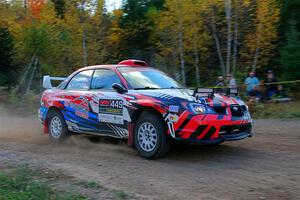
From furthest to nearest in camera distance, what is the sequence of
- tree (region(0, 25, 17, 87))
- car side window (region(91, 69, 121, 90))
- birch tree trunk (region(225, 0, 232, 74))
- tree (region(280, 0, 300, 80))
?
tree (region(0, 25, 17, 87)) < birch tree trunk (region(225, 0, 232, 74)) < tree (region(280, 0, 300, 80)) < car side window (region(91, 69, 121, 90))

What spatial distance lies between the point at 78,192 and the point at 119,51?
69.6 ft

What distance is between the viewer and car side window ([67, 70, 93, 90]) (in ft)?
31.2

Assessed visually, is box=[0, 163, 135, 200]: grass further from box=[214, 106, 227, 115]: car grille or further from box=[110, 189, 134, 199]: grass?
box=[214, 106, 227, 115]: car grille

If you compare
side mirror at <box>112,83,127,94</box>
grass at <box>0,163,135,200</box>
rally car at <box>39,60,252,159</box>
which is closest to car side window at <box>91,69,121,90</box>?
rally car at <box>39,60,252,159</box>

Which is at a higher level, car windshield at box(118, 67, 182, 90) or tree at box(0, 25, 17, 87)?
tree at box(0, 25, 17, 87)

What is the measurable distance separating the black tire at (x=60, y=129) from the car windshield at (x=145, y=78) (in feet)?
6.21

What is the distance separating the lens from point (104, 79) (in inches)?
360

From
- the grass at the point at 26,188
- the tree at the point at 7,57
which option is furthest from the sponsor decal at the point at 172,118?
the tree at the point at 7,57

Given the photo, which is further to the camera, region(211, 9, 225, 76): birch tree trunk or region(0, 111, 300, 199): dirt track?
region(211, 9, 225, 76): birch tree trunk

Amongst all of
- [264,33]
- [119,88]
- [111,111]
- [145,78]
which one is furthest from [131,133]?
[264,33]

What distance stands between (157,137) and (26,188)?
8.23 ft

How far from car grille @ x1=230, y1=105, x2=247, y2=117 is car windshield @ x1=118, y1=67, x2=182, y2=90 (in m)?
1.42

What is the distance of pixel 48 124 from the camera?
34.0 ft

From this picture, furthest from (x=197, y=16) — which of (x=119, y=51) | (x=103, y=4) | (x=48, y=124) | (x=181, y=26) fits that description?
(x=48, y=124)
